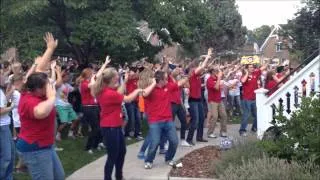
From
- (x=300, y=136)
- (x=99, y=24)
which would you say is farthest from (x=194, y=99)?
(x=99, y=24)

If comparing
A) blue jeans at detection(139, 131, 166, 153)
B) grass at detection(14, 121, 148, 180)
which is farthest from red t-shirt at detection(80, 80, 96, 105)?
blue jeans at detection(139, 131, 166, 153)

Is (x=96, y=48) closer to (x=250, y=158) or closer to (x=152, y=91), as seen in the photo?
(x=152, y=91)

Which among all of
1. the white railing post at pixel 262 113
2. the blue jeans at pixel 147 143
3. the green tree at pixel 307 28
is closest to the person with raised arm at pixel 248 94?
the white railing post at pixel 262 113

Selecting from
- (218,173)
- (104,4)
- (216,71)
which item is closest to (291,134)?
(218,173)

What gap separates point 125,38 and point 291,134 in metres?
7.06

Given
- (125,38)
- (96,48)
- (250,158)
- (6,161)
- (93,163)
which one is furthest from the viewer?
(96,48)

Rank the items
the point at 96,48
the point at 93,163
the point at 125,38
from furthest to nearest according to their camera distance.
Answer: the point at 96,48 → the point at 125,38 → the point at 93,163

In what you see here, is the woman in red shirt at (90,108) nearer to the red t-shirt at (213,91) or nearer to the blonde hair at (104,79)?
the red t-shirt at (213,91)

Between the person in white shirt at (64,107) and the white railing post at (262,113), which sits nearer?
the white railing post at (262,113)

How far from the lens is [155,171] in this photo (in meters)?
8.90

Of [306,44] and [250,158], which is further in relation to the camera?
[306,44]

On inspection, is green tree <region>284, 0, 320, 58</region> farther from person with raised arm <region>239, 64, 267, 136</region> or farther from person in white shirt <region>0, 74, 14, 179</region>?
person in white shirt <region>0, 74, 14, 179</region>

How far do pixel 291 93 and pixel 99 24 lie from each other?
5973mm

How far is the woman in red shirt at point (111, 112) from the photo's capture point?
7.66 m
